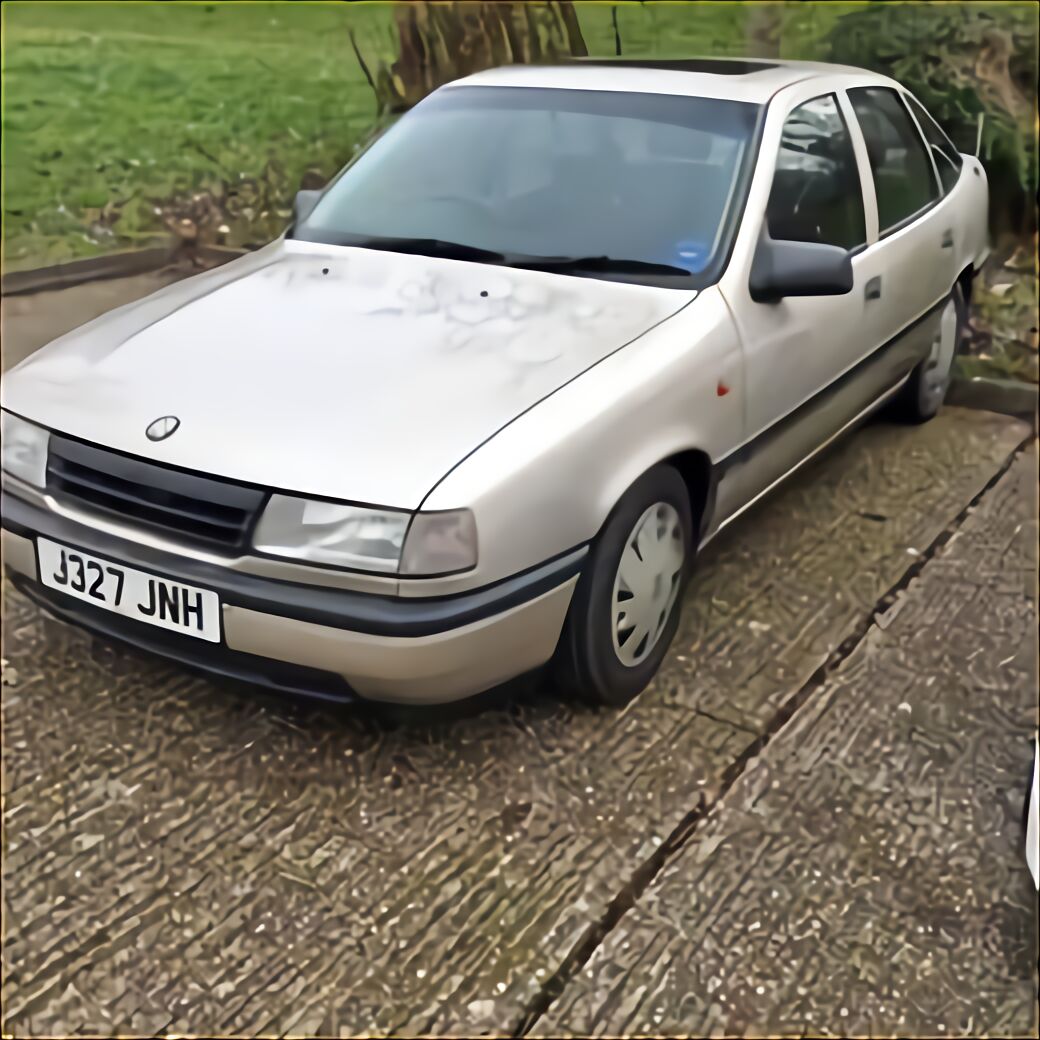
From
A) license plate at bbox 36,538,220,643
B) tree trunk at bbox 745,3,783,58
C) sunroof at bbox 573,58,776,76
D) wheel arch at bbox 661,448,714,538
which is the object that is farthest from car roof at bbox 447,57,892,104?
license plate at bbox 36,538,220,643

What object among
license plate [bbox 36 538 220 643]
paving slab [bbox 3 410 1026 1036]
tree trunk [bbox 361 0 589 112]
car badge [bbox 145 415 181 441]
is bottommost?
paving slab [bbox 3 410 1026 1036]

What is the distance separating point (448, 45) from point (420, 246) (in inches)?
139

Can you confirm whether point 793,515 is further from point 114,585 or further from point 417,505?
point 114,585

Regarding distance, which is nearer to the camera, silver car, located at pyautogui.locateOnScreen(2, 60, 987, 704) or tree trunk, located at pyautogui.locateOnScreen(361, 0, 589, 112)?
silver car, located at pyautogui.locateOnScreen(2, 60, 987, 704)

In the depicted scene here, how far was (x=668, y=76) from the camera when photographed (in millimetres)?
3482

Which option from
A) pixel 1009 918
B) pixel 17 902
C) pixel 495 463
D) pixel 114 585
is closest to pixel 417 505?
pixel 495 463

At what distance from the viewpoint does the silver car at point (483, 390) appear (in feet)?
7.55

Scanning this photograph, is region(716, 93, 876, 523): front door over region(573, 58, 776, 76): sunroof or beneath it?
beneath

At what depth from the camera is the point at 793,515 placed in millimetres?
4023

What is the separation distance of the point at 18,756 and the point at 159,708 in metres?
0.35

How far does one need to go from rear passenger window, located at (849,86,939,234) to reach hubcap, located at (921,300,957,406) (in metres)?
0.58

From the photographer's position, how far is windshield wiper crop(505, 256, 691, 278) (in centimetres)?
300

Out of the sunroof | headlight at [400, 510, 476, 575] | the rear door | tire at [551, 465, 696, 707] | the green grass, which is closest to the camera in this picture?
headlight at [400, 510, 476, 575]

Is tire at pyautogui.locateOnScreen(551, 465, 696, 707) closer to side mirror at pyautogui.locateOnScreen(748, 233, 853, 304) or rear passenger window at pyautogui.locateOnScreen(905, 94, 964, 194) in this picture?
side mirror at pyautogui.locateOnScreen(748, 233, 853, 304)
